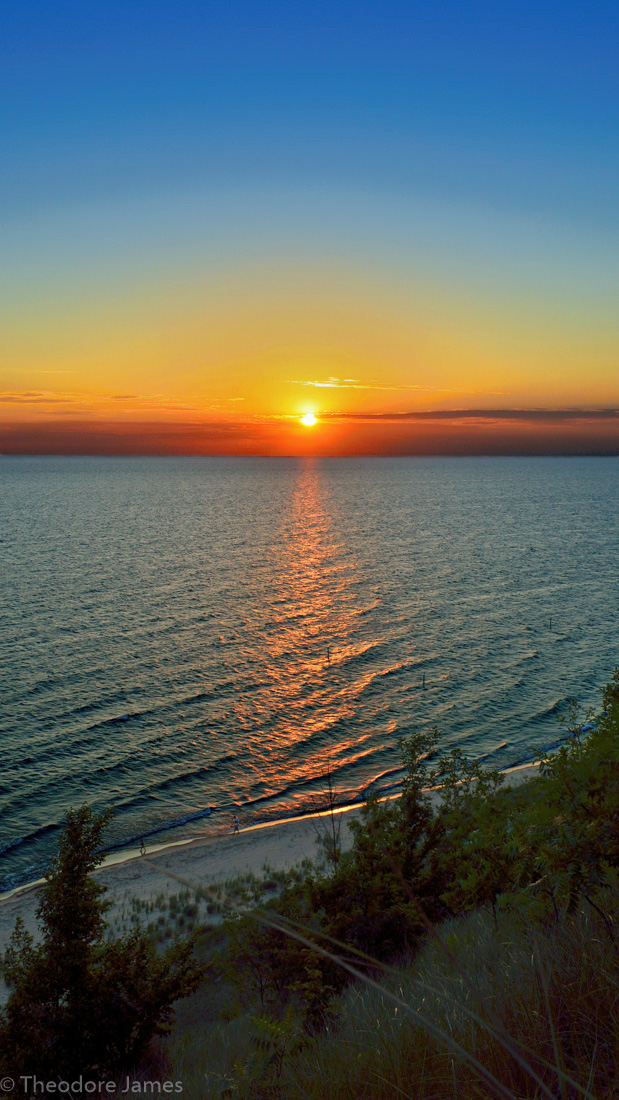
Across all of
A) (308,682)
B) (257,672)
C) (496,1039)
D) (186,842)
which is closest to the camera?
(496,1039)

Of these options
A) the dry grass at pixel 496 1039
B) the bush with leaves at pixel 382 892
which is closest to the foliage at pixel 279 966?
the bush with leaves at pixel 382 892

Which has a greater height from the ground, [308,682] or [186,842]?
[308,682]

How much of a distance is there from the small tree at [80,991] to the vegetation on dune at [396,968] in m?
0.03

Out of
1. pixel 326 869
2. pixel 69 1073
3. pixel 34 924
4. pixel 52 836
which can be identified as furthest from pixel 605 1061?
pixel 52 836

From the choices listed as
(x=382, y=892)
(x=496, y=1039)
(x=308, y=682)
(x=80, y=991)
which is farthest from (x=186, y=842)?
(x=496, y=1039)

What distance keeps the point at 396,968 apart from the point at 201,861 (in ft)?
69.8

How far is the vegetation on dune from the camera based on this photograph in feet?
13.8

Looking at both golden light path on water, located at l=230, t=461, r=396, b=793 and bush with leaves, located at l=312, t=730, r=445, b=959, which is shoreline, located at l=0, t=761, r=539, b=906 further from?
bush with leaves, located at l=312, t=730, r=445, b=959

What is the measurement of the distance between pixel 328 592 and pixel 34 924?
56499mm

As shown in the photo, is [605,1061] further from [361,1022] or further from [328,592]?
[328,592]

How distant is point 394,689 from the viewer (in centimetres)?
4800

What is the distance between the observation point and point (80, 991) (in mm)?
12750

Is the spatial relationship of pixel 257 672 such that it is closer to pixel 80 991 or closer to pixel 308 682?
pixel 308 682

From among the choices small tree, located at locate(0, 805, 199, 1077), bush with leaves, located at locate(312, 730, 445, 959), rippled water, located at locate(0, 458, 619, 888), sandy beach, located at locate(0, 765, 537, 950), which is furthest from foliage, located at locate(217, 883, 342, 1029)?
rippled water, located at locate(0, 458, 619, 888)
